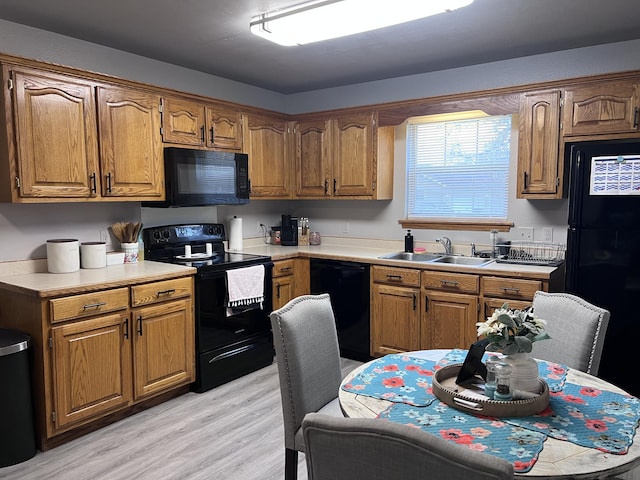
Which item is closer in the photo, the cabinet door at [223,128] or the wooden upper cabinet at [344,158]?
the cabinet door at [223,128]

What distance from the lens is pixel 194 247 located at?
13.2 feet

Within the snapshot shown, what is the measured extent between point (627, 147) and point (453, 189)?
1.58 m

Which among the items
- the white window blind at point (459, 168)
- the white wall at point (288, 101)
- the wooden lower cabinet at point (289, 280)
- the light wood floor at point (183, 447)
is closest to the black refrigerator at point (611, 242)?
the white wall at point (288, 101)

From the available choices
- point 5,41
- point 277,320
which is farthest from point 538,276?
point 5,41

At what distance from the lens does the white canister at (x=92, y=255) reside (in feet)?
10.5

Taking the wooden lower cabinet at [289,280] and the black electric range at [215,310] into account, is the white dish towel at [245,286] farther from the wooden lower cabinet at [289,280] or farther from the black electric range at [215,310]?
the wooden lower cabinet at [289,280]

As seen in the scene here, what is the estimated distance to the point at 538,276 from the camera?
3168 millimetres

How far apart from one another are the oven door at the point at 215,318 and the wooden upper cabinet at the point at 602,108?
Answer: 2637 millimetres

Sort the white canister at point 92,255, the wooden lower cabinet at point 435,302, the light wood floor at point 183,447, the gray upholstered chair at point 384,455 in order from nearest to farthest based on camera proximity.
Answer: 1. the gray upholstered chair at point 384,455
2. the light wood floor at point 183,447
3. the white canister at point 92,255
4. the wooden lower cabinet at point 435,302

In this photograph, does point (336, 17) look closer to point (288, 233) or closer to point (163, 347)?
point (163, 347)

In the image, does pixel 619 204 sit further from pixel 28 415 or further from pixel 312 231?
pixel 28 415

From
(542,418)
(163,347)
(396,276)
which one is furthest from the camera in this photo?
(396,276)

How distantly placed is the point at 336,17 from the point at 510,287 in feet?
6.72

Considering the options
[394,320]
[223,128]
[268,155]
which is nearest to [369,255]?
[394,320]
